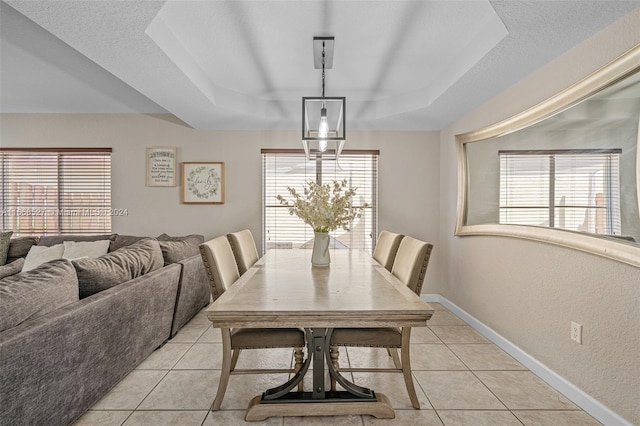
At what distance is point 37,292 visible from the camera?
5.26 feet

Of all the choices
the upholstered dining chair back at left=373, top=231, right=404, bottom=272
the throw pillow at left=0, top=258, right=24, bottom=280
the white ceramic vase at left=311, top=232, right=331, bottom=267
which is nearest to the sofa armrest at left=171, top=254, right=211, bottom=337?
the throw pillow at left=0, top=258, right=24, bottom=280

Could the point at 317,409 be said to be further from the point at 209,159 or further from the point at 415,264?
the point at 209,159

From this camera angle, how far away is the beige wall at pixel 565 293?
1734 millimetres

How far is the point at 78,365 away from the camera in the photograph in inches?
68.7

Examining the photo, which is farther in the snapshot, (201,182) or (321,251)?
(201,182)

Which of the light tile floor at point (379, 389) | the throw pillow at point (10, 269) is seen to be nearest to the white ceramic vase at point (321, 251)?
the light tile floor at point (379, 389)

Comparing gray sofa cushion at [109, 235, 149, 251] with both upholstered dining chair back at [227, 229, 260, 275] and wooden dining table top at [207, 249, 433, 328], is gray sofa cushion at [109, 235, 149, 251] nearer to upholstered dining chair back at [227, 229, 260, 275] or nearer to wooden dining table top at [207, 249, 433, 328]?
upholstered dining chair back at [227, 229, 260, 275]

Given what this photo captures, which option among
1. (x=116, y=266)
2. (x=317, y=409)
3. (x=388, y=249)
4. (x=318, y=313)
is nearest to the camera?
(x=318, y=313)

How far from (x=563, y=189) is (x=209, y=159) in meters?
3.62

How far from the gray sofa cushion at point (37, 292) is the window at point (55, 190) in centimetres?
275

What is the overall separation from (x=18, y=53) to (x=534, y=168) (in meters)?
4.00

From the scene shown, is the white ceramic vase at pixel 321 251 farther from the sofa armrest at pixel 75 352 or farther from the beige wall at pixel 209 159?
the beige wall at pixel 209 159

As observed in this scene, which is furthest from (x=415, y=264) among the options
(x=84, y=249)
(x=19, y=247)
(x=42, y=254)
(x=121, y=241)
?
(x=19, y=247)

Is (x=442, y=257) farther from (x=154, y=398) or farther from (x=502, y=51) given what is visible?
(x=154, y=398)
